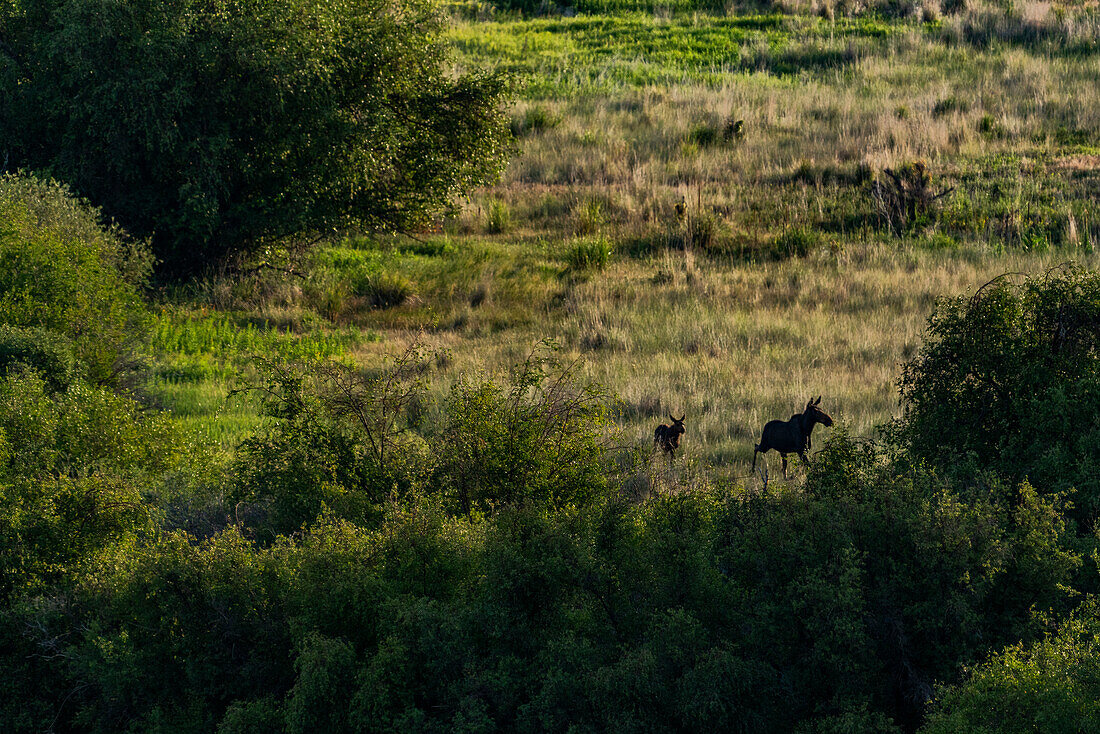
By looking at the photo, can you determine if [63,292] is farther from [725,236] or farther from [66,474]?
[725,236]

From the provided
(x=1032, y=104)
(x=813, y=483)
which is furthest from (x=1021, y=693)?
(x=1032, y=104)

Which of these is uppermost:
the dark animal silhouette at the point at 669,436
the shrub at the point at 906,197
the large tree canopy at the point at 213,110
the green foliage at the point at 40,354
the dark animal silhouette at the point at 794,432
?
the large tree canopy at the point at 213,110

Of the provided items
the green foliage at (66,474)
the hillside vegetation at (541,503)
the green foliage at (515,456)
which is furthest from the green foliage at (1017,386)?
the green foliage at (66,474)

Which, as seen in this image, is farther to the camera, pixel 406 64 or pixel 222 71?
pixel 406 64

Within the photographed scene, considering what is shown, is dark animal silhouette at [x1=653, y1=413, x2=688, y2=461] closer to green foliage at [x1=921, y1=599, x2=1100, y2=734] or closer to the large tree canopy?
green foliage at [x1=921, y1=599, x2=1100, y2=734]

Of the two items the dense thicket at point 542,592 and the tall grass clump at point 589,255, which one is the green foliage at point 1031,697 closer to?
the dense thicket at point 542,592

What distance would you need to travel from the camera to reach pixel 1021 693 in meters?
4.39

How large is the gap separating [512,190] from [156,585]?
17968 mm

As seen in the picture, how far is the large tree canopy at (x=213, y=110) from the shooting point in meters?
15.9

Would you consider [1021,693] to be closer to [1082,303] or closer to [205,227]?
[1082,303]

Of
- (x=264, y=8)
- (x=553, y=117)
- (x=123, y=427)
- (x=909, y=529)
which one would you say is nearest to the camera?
(x=909, y=529)

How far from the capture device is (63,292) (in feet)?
37.3

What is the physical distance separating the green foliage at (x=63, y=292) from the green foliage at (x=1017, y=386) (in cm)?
847

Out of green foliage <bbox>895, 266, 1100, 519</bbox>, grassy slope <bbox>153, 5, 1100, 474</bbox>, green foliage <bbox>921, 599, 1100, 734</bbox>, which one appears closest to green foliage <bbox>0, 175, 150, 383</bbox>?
grassy slope <bbox>153, 5, 1100, 474</bbox>
